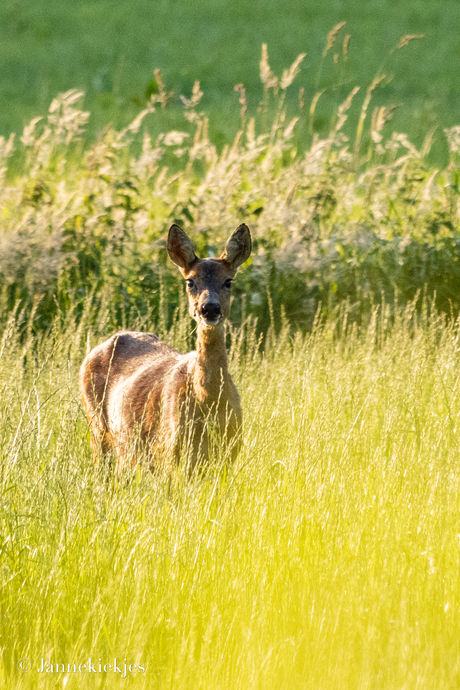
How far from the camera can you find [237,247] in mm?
5070

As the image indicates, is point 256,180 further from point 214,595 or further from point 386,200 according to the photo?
point 214,595

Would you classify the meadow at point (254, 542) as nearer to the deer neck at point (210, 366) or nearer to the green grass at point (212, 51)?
the deer neck at point (210, 366)

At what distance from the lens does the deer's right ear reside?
5.04 meters

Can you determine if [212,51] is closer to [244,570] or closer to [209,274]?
[209,274]

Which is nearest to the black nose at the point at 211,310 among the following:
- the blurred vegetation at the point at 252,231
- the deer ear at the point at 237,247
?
the deer ear at the point at 237,247

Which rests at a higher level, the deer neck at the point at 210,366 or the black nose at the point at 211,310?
the black nose at the point at 211,310

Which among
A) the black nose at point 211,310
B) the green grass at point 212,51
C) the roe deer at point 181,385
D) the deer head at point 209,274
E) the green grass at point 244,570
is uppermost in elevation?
the green grass at point 212,51

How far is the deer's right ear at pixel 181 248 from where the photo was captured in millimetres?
5035

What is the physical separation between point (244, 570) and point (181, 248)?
2094 millimetres

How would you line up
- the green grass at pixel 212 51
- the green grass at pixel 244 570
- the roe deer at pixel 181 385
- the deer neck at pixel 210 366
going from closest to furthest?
the green grass at pixel 244 570
the roe deer at pixel 181 385
the deer neck at pixel 210 366
the green grass at pixel 212 51

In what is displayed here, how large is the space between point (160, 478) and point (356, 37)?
23341 millimetres

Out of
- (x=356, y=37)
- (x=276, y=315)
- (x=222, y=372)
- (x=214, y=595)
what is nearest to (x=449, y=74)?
(x=356, y=37)

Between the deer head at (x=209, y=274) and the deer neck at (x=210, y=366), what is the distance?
0.06 meters

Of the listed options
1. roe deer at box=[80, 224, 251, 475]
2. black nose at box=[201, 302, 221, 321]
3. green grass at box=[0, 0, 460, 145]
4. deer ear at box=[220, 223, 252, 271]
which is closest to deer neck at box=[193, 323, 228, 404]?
roe deer at box=[80, 224, 251, 475]
